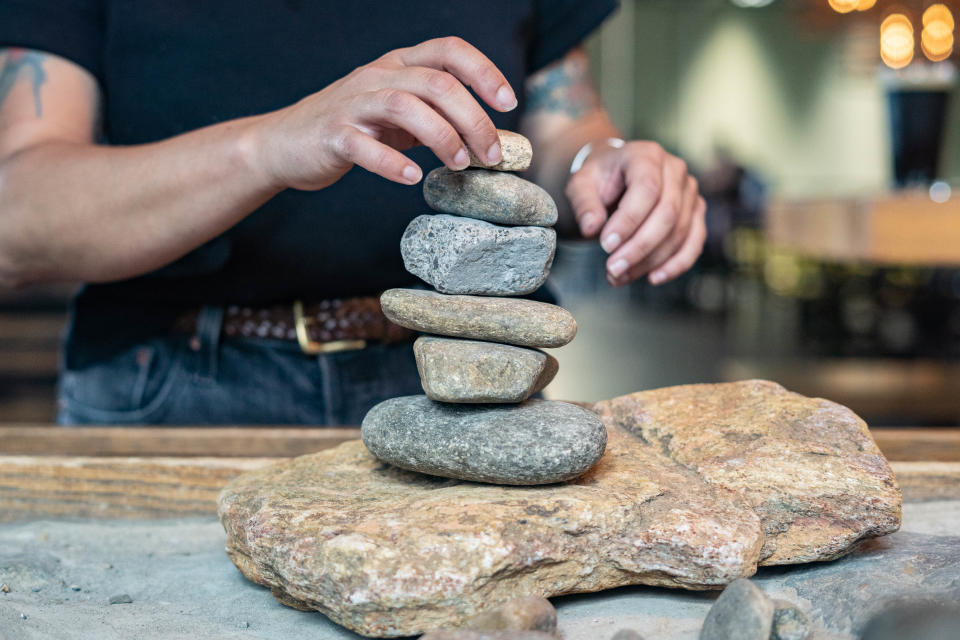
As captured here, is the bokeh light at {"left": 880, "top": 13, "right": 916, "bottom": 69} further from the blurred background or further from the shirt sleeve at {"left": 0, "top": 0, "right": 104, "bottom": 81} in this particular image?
the shirt sleeve at {"left": 0, "top": 0, "right": 104, "bottom": 81}

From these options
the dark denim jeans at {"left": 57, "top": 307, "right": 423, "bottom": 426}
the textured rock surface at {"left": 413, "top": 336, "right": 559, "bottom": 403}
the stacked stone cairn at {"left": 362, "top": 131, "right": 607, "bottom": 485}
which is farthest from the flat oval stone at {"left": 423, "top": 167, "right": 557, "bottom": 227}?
the dark denim jeans at {"left": 57, "top": 307, "right": 423, "bottom": 426}

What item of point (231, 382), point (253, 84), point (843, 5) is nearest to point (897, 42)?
point (843, 5)

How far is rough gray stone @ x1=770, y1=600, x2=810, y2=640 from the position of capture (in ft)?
2.53

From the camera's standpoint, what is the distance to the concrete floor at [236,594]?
0.87 metres

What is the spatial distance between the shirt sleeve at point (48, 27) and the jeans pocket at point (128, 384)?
500mm

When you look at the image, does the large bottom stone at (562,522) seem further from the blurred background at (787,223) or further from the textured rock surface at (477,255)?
the blurred background at (787,223)

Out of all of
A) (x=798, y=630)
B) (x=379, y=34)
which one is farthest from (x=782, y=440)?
(x=379, y=34)

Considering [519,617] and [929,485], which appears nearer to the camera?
[519,617]

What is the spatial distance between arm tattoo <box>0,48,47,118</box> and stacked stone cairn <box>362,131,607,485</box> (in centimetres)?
81

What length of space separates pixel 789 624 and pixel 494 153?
0.55 metres

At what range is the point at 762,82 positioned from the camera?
8.86 m

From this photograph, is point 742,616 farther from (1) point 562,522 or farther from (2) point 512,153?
(2) point 512,153

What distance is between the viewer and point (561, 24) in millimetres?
1747

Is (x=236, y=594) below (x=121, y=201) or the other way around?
below
